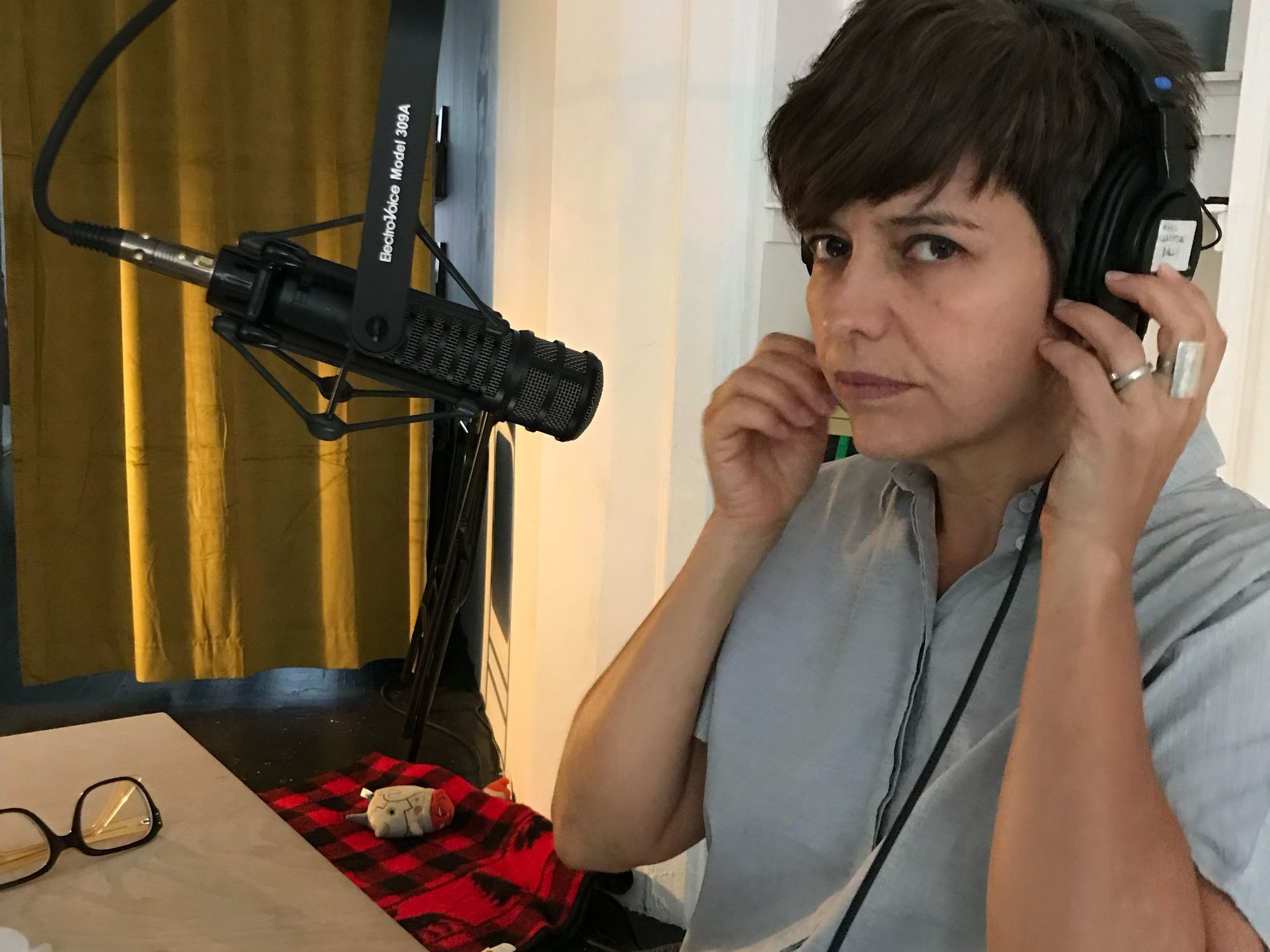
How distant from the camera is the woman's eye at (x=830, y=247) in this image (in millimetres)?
822

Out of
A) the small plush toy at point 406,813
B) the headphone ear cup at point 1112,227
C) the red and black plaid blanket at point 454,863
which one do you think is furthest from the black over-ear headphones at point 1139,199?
the small plush toy at point 406,813

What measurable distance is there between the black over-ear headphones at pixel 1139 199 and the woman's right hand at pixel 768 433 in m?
0.25

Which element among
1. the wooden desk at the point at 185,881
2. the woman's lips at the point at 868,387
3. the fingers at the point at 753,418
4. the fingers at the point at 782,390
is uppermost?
the woman's lips at the point at 868,387

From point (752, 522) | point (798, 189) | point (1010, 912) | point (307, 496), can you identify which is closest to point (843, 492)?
point (752, 522)

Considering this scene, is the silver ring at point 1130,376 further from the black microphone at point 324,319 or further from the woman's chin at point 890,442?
the black microphone at point 324,319

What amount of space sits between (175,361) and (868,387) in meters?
2.39

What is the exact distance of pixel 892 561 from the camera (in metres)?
0.90

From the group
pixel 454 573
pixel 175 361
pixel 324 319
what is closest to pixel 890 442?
pixel 324 319

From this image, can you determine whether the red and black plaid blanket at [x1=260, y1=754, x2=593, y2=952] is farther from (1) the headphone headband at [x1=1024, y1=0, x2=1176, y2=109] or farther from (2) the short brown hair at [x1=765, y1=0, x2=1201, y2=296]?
(1) the headphone headband at [x1=1024, y1=0, x2=1176, y2=109]

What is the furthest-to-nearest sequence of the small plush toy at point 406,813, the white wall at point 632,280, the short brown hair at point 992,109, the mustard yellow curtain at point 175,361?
1. the mustard yellow curtain at point 175,361
2. the small plush toy at point 406,813
3. the white wall at point 632,280
4. the short brown hair at point 992,109

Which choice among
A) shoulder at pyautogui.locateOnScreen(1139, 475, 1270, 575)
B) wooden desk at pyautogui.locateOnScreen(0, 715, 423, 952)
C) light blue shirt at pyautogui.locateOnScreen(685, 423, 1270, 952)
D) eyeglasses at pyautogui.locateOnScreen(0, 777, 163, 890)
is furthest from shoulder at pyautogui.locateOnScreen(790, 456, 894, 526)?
eyeglasses at pyautogui.locateOnScreen(0, 777, 163, 890)

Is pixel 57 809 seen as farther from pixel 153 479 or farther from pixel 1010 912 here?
pixel 153 479

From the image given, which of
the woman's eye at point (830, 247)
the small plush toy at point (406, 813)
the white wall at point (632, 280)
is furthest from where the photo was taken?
the small plush toy at point (406, 813)

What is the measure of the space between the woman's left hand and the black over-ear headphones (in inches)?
1.0
